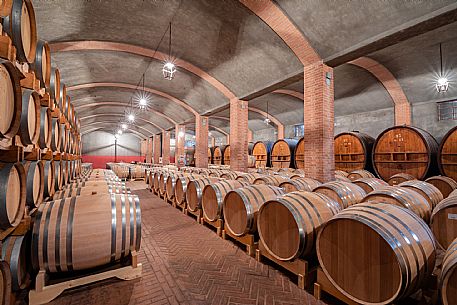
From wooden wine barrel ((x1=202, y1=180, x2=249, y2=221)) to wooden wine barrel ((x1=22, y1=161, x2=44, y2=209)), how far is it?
2.70 meters

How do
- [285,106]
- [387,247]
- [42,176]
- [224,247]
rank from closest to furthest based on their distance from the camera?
[387,247]
[42,176]
[224,247]
[285,106]

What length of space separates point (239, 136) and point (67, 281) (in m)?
8.27

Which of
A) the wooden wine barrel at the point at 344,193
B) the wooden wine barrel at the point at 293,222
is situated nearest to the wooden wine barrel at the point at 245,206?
the wooden wine barrel at the point at 293,222

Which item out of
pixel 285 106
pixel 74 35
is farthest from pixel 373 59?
pixel 74 35

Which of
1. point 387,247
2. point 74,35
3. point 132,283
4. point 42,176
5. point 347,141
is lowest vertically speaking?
point 132,283

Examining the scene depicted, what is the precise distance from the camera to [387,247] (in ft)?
5.97

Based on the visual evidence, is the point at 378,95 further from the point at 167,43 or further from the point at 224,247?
the point at 224,247

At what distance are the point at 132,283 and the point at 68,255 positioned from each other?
2.78 feet

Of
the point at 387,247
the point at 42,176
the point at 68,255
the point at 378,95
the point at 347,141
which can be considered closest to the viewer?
the point at 387,247

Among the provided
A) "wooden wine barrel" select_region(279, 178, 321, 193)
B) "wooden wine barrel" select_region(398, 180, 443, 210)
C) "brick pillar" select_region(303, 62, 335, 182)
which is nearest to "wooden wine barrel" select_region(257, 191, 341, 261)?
"wooden wine barrel" select_region(279, 178, 321, 193)

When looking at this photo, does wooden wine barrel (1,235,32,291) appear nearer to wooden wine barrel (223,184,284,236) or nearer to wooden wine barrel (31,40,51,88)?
wooden wine barrel (31,40,51,88)

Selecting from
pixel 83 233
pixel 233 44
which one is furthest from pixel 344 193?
pixel 233 44

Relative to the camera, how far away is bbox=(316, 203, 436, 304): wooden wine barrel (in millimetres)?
1767

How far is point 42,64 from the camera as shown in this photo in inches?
116
